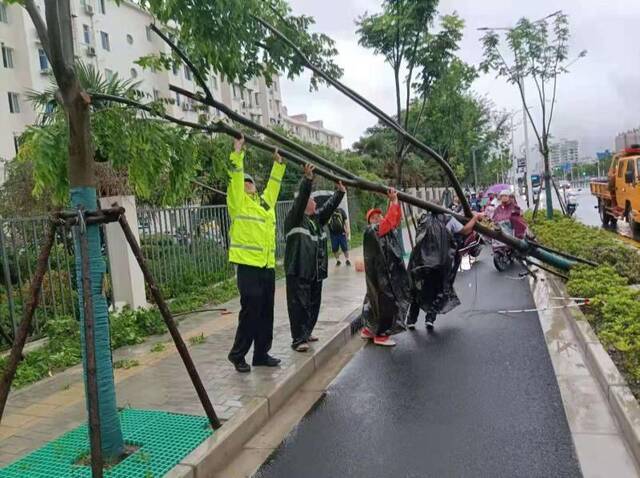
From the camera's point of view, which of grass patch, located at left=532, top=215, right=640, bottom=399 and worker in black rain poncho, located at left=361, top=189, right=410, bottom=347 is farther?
worker in black rain poncho, located at left=361, top=189, right=410, bottom=347

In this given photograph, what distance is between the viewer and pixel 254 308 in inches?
210

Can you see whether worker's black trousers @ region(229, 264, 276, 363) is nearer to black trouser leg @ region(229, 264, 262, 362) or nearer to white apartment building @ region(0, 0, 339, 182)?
black trouser leg @ region(229, 264, 262, 362)

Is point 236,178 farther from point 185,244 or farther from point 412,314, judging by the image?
point 185,244

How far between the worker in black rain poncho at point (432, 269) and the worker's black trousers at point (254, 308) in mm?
2574

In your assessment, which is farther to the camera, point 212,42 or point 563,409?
point 563,409

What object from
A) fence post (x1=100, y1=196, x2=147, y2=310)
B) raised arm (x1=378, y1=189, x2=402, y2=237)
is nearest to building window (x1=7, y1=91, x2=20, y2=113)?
fence post (x1=100, y1=196, x2=147, y2=310)

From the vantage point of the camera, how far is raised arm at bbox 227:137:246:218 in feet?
15.3

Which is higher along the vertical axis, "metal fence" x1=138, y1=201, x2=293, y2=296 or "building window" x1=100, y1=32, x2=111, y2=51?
"building window" x1=100, y1=32, x2=111, y2=51

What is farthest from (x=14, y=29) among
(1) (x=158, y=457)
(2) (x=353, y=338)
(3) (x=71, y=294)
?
(1) (x=158, y=457)

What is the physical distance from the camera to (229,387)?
507cm

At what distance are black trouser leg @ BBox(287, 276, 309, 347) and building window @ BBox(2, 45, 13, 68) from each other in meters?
31.7

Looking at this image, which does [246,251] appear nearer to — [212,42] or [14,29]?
[212,42]

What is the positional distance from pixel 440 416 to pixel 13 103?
33.0m

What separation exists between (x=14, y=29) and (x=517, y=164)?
31.3 metres
